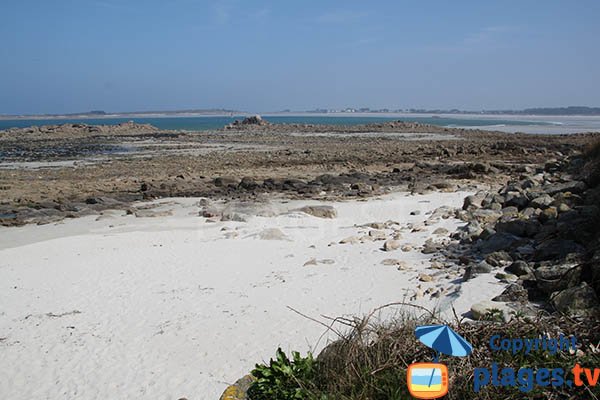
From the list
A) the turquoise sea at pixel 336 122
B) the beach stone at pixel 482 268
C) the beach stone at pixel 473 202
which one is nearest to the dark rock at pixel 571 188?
the beach stone at pixel 473 202

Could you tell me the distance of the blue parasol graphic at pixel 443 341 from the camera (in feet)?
10.2

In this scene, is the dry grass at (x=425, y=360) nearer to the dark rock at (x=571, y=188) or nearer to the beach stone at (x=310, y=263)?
the beach stone at (x=310, y=263)

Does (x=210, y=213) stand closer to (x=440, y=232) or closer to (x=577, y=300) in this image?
(x=440, y=232)

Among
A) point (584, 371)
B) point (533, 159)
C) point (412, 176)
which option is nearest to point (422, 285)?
point (584, 371)

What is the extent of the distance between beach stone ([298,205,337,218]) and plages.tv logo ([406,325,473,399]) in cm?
1155

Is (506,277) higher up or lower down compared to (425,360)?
lower down

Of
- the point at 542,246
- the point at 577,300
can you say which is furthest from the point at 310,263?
the point at 577,300

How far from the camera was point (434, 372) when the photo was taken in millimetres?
3041

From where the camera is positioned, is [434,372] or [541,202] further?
[541,202]

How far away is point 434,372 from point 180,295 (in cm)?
646

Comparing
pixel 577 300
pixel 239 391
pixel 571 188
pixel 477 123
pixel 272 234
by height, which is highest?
pixel 571 188

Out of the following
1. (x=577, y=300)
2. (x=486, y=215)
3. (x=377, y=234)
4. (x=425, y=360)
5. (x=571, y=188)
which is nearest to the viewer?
(x=425, y=360)

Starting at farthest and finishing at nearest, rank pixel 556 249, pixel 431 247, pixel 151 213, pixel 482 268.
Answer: pixel 151 213
pixel 431 247
pixel 482 268
pixel 556 249

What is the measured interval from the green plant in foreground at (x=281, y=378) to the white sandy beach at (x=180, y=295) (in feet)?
5.75
